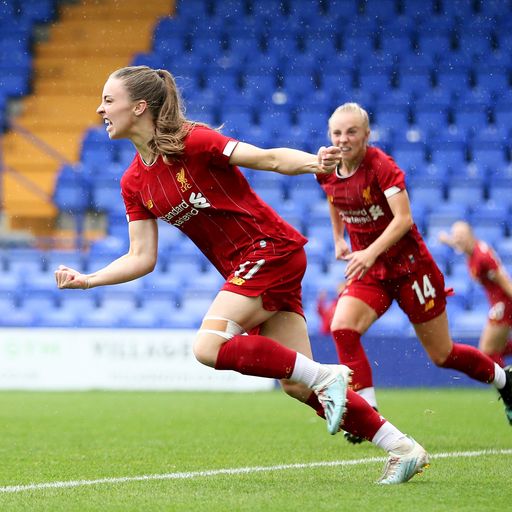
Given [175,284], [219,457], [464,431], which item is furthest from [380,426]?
[175,284]

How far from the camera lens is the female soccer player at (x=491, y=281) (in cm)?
981

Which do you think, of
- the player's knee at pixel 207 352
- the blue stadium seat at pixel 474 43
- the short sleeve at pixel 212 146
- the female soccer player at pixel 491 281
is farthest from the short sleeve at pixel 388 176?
the blue stadium seat at pixel 474 43

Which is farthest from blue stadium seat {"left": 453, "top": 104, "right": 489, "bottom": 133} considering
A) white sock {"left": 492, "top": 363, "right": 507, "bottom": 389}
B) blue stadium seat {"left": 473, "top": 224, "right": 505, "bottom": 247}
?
white sock {"left": 492, "top": 363, "right": 507, "bottom": 389}

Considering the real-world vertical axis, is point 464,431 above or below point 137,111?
below

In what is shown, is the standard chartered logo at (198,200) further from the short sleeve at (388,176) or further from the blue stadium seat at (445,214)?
the blue stadium seat at (445,214)

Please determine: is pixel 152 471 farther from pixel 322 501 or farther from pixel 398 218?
pixel 398 218

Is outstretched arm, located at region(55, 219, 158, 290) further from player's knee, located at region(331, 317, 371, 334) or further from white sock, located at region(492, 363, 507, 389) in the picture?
A: white sock, located at region(492, 363, 507, 389)

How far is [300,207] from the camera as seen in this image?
15.9 meters

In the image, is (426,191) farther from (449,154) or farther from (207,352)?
(207,352)

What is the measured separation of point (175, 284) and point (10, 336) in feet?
10.6

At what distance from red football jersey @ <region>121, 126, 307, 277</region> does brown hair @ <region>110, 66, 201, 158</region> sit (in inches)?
2.5

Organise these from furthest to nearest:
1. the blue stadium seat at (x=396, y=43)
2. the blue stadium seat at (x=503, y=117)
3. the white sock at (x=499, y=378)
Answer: the blue stadium seat at (x=396, y=43), the blue stadium seat at (x=503, y=117), the white sock at (x=499, y=378)

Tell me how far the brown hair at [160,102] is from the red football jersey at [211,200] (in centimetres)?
6

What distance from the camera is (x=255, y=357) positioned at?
482 centimetres
